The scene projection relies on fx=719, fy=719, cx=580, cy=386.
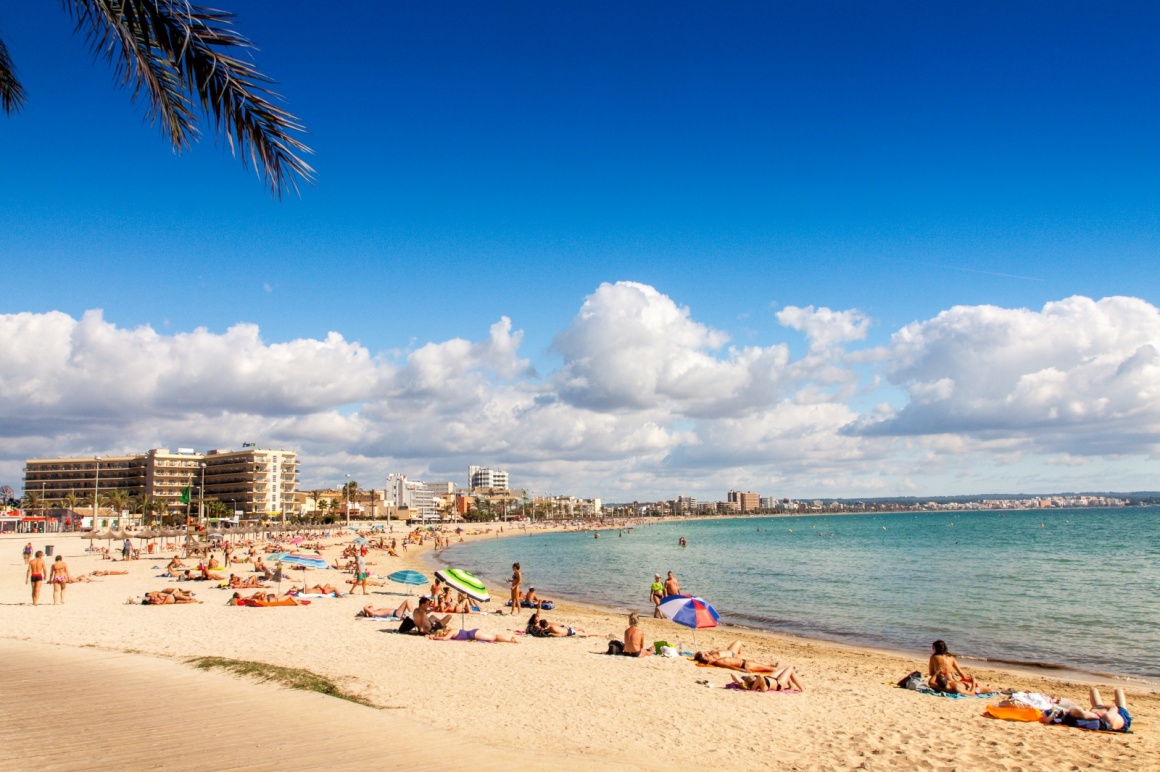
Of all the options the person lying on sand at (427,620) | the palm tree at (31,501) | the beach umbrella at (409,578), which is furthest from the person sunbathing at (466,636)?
the palm tree at (31,501)

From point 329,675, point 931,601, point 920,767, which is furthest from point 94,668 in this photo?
point 931,601

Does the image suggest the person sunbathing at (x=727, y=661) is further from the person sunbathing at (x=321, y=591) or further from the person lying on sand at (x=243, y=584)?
the person lying on sand at (x=243, y=584)

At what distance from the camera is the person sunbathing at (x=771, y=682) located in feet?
38.5

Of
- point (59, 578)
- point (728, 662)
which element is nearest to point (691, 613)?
point (728, 662)

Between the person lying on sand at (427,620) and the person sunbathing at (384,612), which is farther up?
the person lying on sand at (427,620)

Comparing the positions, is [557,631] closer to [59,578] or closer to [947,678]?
[947,678]

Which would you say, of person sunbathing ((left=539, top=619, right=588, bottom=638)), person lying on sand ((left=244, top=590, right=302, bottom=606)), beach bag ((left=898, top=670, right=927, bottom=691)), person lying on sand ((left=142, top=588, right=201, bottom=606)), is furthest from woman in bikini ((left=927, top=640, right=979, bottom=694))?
person lying on sand ((left=142, top=588, right=201, bottom=606))

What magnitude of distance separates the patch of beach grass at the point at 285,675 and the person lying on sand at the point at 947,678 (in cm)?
971

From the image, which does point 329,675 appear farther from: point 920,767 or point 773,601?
point 773,601

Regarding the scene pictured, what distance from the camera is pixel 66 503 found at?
11800 cm

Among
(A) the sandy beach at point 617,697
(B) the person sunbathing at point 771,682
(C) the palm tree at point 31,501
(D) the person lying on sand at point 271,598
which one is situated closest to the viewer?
(A) the sandy beach at point 617,697

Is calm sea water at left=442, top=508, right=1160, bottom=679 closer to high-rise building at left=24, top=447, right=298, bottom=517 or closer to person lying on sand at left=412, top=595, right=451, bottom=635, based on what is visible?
person lying on sand at left=412, top=595, right=451, bottom=635

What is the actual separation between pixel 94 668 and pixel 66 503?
133 metres

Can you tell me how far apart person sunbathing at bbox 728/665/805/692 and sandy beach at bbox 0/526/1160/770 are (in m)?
0.31
